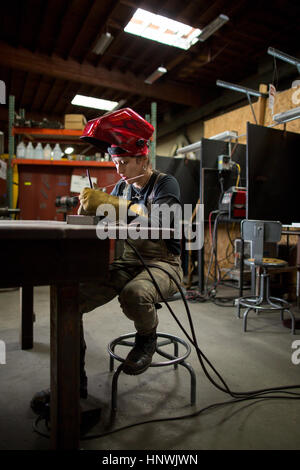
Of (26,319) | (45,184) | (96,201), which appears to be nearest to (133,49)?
(45,184)

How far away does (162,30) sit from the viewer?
417 cm

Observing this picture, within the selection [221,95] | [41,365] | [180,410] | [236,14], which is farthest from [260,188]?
[221,95]

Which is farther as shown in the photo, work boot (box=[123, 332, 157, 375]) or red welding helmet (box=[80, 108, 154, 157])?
red welding helmet (box=[80, 108, 154, 157])

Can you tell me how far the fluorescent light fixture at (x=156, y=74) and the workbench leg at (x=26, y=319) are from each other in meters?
4.59

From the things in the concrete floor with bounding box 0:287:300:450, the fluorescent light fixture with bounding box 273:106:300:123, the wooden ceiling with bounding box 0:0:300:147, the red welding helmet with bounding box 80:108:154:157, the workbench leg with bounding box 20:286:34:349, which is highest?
the wooden ceiling with bounding box 0:0:300:147

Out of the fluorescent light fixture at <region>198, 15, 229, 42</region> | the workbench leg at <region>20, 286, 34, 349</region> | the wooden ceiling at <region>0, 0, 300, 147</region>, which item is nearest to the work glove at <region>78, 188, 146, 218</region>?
the workbench leg at <region>20, 286, 34, 349</region>

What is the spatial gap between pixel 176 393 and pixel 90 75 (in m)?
5.57

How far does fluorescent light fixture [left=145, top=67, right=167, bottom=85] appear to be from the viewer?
5.10 metres

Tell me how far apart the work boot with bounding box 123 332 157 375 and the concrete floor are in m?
0.21

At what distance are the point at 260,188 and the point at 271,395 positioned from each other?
1661 mm

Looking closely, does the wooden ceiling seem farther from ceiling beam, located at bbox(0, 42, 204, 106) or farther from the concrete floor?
the concrete floor

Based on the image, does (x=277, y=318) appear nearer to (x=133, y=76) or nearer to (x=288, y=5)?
(x=288, y=5)

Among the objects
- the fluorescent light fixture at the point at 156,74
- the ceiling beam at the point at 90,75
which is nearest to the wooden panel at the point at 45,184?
the ceiling beam at the point at 90,75

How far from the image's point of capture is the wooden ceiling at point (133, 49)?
3.82 m
